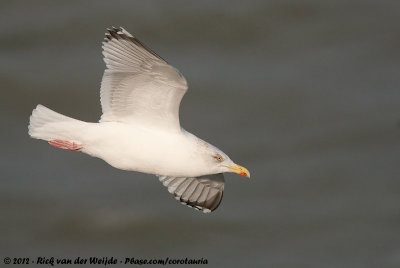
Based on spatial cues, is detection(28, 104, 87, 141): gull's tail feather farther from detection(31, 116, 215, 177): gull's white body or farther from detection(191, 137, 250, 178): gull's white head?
detection(191, 137, 250, 178): gull's white head

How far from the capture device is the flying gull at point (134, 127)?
6.40 metres

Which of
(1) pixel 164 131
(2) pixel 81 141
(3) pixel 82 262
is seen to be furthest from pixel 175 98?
(3) pixel 82 262

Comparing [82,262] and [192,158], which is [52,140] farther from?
[82,262]

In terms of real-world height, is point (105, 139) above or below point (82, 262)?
above

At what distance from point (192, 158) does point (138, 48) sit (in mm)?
847

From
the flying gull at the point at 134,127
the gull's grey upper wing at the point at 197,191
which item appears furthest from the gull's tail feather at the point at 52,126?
the gull's grey upper wing at the point at 197,191

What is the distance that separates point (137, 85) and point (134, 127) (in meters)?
0.32

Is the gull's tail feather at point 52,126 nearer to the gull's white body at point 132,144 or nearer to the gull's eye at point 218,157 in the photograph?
the gull's white body at point 132,144

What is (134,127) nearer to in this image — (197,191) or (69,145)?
(69,145)

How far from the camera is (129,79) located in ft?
21.2

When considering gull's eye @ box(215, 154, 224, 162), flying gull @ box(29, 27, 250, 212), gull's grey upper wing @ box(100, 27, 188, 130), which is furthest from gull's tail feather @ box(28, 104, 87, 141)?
gull's eye @ box(215, 154, 224, 162)

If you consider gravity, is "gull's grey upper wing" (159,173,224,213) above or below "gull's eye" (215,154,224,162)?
below

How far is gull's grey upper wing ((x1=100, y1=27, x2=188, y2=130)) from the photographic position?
6.33 metres

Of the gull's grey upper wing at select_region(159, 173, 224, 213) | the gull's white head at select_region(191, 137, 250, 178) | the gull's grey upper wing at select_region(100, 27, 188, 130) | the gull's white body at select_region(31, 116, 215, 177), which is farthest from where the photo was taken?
the gull's grey upper wing at select_region(159, 173, 224, 213)
